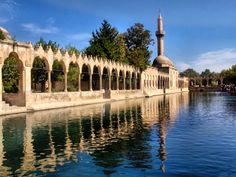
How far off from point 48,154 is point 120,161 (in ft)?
9.30

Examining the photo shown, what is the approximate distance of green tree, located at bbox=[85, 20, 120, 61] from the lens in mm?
55656

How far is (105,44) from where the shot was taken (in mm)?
Result: 56375

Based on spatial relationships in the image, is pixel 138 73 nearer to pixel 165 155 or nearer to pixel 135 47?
pixel 135 47

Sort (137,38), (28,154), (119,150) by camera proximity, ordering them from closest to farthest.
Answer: (28,154), (119,150), (137,38)

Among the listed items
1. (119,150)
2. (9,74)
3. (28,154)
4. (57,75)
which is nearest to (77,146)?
(119,150)

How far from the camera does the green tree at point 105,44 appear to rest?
55.7 metres

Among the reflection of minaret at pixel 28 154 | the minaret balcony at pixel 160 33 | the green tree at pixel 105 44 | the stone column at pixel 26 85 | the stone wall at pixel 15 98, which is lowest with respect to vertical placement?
the reflection of minaret at pixel 28 154

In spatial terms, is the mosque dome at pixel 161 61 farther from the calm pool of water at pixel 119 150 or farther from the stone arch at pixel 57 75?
the calm pool of water at pixel 119 150

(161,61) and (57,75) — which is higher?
(161,61)

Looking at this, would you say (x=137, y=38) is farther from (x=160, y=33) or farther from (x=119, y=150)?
(x=119, y=150)

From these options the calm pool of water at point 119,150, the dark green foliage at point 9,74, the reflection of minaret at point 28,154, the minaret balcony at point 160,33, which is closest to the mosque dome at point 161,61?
the minaret balcony at point 160,33

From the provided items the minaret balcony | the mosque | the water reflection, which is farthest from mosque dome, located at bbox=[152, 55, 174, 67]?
the water reflection

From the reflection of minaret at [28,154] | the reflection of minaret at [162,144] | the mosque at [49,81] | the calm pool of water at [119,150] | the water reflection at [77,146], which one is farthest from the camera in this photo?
the mosque at [49,81]

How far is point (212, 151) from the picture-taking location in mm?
11945
